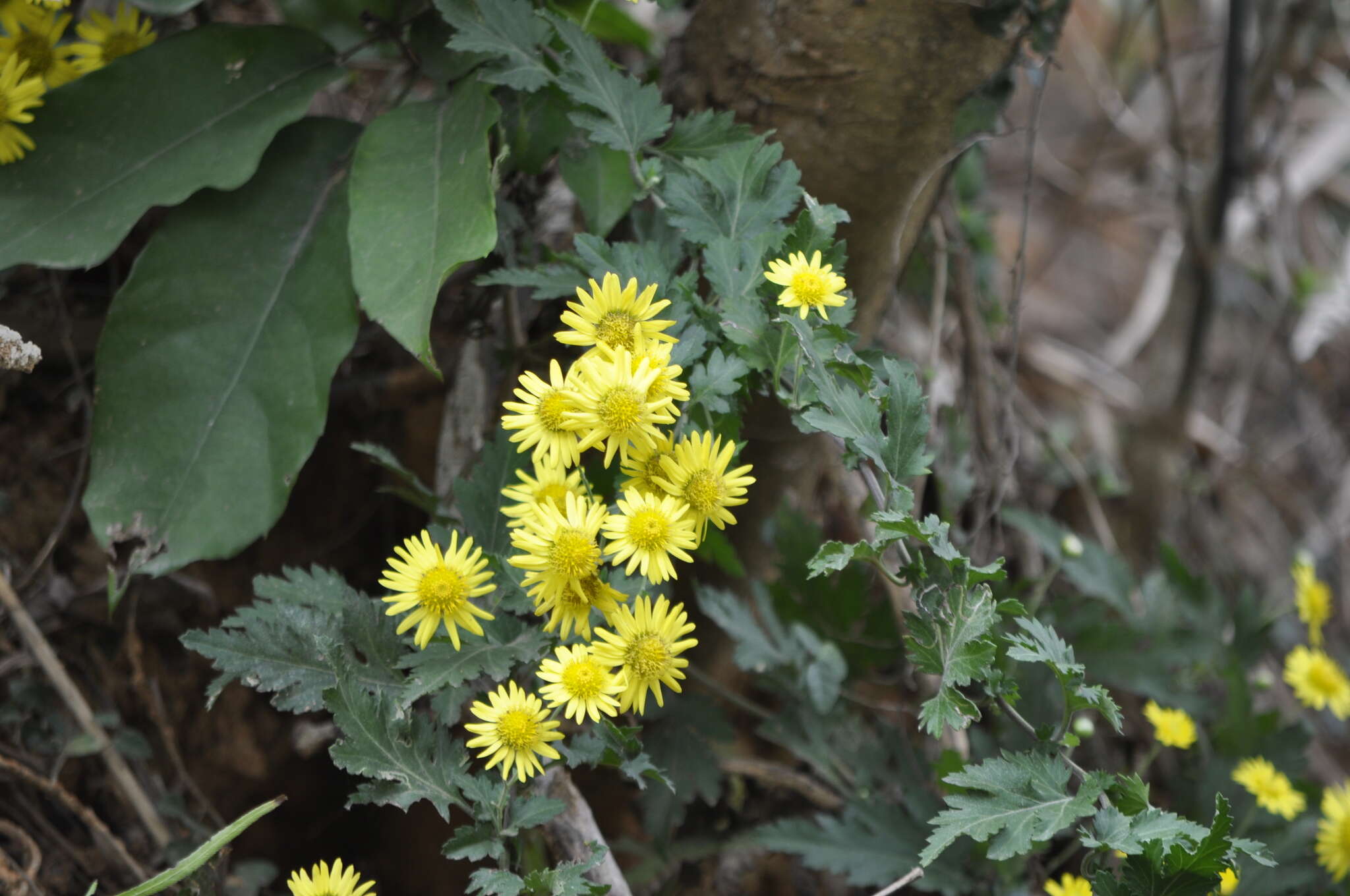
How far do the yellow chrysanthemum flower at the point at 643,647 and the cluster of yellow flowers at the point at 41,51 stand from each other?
848mm

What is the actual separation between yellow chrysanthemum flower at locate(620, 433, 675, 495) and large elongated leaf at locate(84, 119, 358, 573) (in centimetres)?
42

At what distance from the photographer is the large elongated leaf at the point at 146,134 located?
104 centimetres

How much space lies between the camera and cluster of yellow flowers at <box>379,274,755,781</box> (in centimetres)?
78

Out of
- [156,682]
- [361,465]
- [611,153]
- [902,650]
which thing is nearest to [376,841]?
[156,682]

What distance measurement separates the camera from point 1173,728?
1.24 m

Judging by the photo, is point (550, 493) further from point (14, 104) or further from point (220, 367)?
point (14, 104)

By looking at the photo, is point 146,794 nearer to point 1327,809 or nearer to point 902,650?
point 902,650

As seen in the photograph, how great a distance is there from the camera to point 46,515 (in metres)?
1.28

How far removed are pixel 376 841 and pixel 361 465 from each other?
0.54 metres

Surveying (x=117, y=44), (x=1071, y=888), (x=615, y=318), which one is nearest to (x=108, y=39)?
(x=117, y=44)

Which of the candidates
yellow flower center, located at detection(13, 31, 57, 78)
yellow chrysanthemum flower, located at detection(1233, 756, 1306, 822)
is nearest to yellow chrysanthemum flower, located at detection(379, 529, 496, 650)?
yellow flower center, located at detection(13, 31, 57, 78)

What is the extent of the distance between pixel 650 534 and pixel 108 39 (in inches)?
38.0

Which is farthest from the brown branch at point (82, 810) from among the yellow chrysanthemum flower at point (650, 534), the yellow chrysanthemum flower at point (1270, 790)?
the yellow chrysanthemum flower at point (1270, 790)

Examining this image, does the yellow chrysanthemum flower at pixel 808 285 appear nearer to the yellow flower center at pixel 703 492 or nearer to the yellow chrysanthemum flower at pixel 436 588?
A: the yellow flower center at pixel 703 492
